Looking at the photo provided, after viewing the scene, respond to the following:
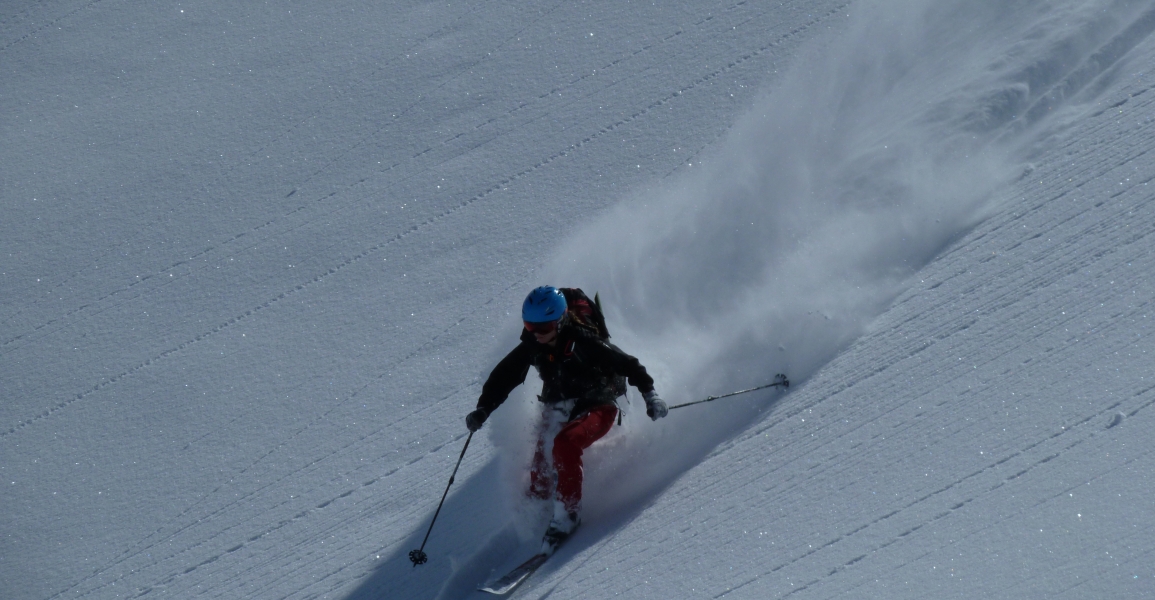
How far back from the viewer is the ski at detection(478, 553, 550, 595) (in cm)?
480

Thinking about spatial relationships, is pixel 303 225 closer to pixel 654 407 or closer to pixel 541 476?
pixel 541 476

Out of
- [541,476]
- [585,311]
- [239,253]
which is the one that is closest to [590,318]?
[585,311]

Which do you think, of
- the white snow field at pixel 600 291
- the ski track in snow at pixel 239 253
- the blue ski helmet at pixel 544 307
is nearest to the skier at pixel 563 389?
the blue ski helmet at pixel 544 307

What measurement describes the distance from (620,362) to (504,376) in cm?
66

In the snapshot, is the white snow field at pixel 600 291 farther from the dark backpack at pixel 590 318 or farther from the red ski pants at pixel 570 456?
the dark backpack at pixel 590 318

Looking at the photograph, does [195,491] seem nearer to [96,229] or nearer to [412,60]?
[96,229]

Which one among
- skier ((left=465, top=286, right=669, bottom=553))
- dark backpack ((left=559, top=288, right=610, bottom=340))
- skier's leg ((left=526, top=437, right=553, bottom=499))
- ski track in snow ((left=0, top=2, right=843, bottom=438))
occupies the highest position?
ski track in snow ((left=0, top=2, right=843, bottom=438))

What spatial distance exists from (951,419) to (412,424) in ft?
11.1

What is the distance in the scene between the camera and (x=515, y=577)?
489 cm

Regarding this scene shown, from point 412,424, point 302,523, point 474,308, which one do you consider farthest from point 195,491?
point 474,308

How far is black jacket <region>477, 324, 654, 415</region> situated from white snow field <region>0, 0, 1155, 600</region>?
44 cm

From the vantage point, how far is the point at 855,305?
621cm

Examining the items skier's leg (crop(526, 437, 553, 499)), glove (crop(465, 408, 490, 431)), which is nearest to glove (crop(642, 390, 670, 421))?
skier's leg (crop(526, 437, 553, 499))

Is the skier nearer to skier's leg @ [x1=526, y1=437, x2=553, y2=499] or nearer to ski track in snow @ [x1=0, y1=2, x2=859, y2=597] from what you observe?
skier's leg @ [x1=526, y1=437, x2=553, y2=499]
